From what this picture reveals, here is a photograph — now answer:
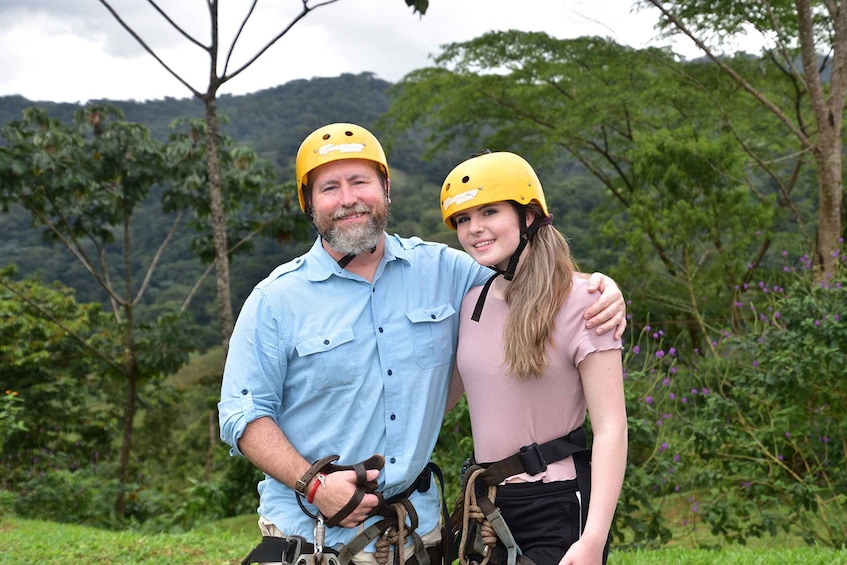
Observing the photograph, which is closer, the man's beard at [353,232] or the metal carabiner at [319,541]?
the metal carabiner at [319,541]

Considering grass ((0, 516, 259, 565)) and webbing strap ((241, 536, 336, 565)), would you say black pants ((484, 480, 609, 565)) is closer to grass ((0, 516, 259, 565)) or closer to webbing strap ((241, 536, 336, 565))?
webbing strap ((241, 536, 336, 565))

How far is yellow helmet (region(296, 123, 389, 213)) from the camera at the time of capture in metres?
2.83

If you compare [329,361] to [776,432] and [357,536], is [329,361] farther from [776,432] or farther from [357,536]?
[776,432]

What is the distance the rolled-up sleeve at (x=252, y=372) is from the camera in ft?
8.71

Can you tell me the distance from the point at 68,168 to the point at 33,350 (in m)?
4.62

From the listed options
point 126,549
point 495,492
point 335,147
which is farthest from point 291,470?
point 126,549

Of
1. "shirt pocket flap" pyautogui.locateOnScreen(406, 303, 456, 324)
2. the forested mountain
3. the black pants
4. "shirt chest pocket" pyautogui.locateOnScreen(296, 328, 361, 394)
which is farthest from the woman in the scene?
the forested mountain

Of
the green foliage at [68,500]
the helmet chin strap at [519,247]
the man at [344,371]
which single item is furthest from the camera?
the green foliage at [68,500]

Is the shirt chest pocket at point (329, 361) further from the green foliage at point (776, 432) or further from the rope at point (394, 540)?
the green foliage at point (776, 432)

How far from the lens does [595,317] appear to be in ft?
8.28

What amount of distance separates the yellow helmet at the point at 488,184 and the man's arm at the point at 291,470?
2.96 ft

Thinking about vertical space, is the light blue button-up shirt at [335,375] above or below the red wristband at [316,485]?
above

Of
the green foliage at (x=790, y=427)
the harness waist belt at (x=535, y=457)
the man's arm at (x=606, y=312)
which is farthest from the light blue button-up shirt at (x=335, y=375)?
the green foliage at (x=790, y=427)

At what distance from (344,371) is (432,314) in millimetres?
381
